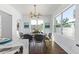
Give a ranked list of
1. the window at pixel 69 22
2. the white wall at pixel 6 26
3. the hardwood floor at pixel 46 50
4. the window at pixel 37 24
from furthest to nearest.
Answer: the window at pixel 37 24
the white wall at pixel 6 26
the hardwood floor at pixel 46 50
the window at pixel 69 22

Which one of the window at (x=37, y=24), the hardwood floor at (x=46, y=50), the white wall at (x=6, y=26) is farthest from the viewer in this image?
the window at (x=37, y=24)

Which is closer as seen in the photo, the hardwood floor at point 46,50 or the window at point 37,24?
the hardwood floor at point 46,50

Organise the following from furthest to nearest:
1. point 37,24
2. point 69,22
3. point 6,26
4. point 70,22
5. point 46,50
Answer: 1. point 37,24
2. point 6,26
3. point 46,50
4. point 69,22
5. point 70,22

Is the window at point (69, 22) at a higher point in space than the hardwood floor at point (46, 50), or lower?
higher

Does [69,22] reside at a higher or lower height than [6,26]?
higher

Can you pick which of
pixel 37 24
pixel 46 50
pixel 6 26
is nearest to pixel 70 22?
pixel 46 50

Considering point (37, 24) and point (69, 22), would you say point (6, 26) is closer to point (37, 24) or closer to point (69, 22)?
point (69, 22)

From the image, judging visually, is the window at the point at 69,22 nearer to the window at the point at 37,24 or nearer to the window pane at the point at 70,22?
the window pane at the point at 70,22

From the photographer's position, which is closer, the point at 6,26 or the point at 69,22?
the point at 69,22

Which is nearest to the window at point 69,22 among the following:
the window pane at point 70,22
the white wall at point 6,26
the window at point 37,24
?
the window pane at point 70,22

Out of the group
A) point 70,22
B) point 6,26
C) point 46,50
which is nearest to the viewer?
point 70,22

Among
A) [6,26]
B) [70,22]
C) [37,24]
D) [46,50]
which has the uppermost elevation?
[37,24]
